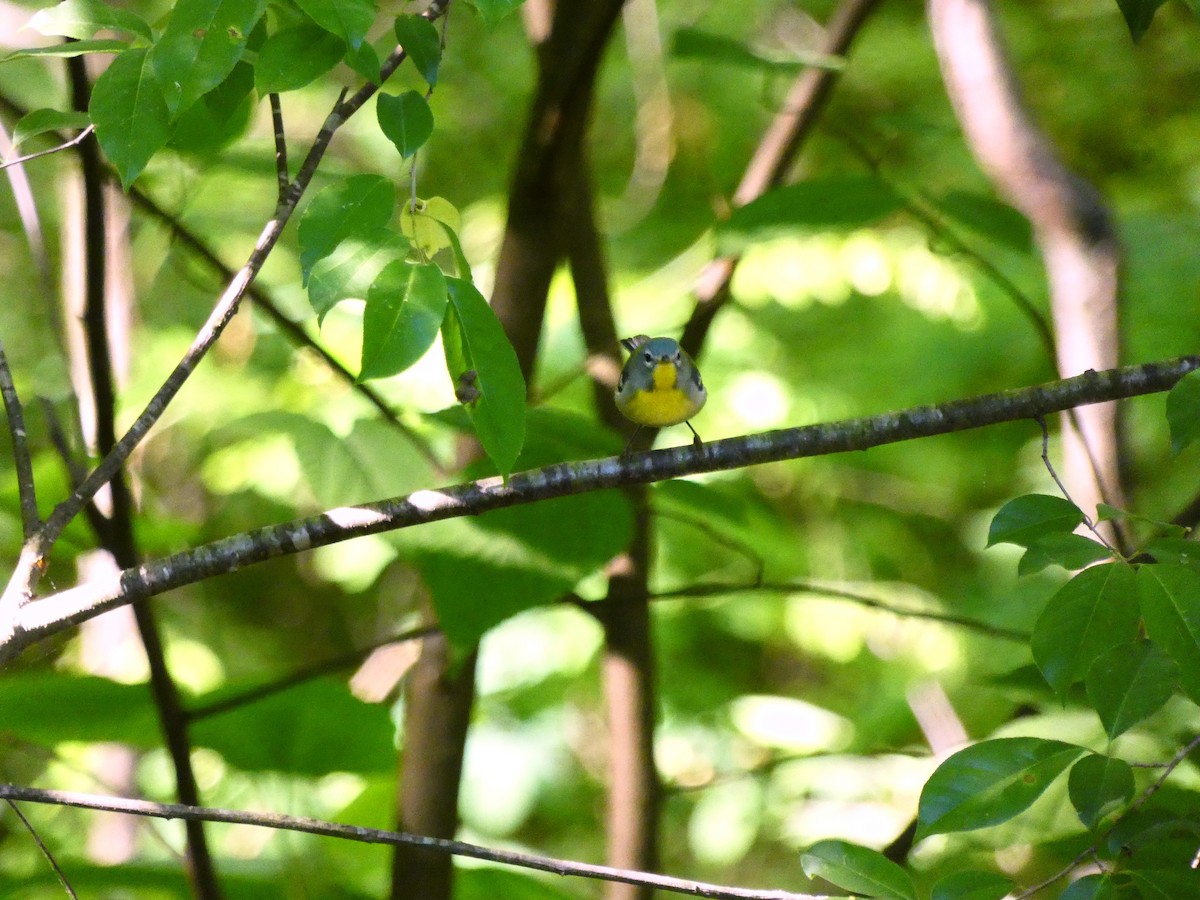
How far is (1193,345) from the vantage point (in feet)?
7.83

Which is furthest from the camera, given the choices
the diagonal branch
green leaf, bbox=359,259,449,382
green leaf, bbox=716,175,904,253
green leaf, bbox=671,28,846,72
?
green leaf, bbox=671,28,846,72

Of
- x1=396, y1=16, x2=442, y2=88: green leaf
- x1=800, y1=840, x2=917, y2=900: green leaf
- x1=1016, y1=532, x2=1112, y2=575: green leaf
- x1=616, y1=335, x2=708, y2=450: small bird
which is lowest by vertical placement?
x1=800, y1=840, x2=917, y2=900: green leaf

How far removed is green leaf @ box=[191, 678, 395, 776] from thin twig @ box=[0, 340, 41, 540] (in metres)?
0.57

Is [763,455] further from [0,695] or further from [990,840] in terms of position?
[0,695]

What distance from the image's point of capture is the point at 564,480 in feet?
2.61

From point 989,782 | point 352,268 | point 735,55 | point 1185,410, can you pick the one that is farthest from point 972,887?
point 735,55

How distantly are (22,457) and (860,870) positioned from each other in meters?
0.69

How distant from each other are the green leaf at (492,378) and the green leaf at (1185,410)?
1.46 feet

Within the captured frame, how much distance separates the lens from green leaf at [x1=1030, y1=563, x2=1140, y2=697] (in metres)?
0.70

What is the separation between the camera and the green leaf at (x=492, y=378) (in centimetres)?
71

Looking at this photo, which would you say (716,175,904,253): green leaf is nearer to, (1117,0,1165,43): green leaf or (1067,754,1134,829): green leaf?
(1117,0,1165,43): green leaf

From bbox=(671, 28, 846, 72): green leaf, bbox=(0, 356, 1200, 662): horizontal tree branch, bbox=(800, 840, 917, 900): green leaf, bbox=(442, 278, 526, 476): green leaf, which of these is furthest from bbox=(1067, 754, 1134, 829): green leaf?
bbox=(671, 28, 846, 72): green leaf

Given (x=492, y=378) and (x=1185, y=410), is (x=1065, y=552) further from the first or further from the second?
(x=492, y=378)

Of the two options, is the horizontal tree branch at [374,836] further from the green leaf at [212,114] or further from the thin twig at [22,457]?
the green leaf at [212,114]
